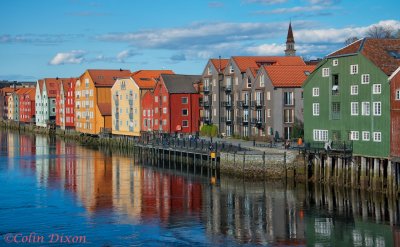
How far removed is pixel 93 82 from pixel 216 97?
3433 cm

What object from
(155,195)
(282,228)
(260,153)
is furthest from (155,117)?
(282,228)

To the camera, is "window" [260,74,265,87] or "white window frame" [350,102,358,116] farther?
"window" [260,74,265,87]

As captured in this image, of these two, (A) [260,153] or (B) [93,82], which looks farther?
(B) [93,82]

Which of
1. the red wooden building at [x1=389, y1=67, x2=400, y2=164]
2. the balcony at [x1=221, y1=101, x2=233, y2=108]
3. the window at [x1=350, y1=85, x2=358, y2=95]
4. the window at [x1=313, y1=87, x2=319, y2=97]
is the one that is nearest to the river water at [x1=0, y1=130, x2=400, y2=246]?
the red wooden building at [x1=389, y1=67, x2=400, y2=164]

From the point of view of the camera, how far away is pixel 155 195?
181ft

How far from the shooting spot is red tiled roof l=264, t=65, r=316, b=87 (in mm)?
77500

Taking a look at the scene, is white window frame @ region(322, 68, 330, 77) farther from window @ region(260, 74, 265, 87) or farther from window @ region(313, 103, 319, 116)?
window @ region(260, 74, 265, 87)

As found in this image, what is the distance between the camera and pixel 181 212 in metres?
47.5

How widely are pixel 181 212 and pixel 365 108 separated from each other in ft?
58.8

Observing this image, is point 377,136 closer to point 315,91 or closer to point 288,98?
point 315,91

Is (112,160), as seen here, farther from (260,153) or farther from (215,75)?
(260,153)

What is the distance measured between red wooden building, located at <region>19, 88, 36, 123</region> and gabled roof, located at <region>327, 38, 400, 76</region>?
12439 centimetres

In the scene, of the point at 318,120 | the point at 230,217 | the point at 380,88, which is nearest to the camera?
the point at 230,217

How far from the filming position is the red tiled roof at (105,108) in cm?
11906
